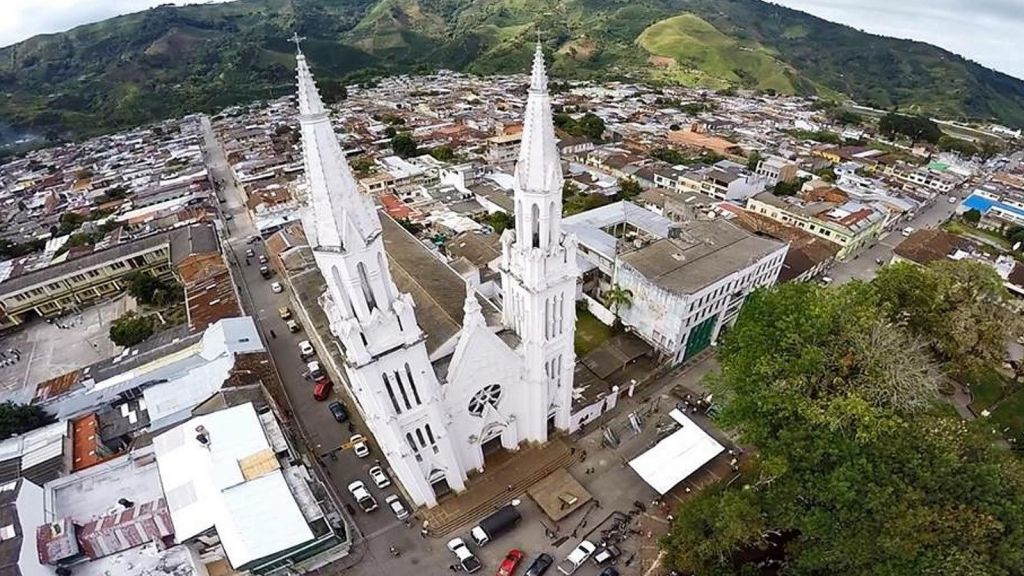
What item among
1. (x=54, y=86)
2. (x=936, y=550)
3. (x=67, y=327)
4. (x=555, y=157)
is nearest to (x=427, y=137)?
(x=67, y=327)

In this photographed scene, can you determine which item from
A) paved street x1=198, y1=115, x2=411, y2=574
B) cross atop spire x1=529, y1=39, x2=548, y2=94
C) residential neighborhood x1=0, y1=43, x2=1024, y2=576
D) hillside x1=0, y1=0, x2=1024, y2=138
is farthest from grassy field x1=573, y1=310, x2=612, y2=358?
hillside x1=0, y1=0, x2=1024, y2=138

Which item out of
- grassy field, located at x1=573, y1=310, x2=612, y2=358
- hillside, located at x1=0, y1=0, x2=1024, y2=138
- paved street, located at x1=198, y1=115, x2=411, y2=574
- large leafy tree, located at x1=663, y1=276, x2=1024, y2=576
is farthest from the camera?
hillside, located at x1=0, y1=0, x2=1024, y2=138

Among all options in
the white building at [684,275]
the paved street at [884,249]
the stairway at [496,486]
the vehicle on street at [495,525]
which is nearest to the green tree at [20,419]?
the stairway at [496,486]

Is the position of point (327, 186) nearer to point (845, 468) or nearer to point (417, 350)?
point (417, 350)

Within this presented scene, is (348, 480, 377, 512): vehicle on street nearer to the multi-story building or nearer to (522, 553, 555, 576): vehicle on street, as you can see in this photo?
(522, 553, 555, 576): vehicle on street

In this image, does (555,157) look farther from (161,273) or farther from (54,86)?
(54,86)

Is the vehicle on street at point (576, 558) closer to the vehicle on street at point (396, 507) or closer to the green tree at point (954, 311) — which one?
the vehicle on street at point (396, 507)
